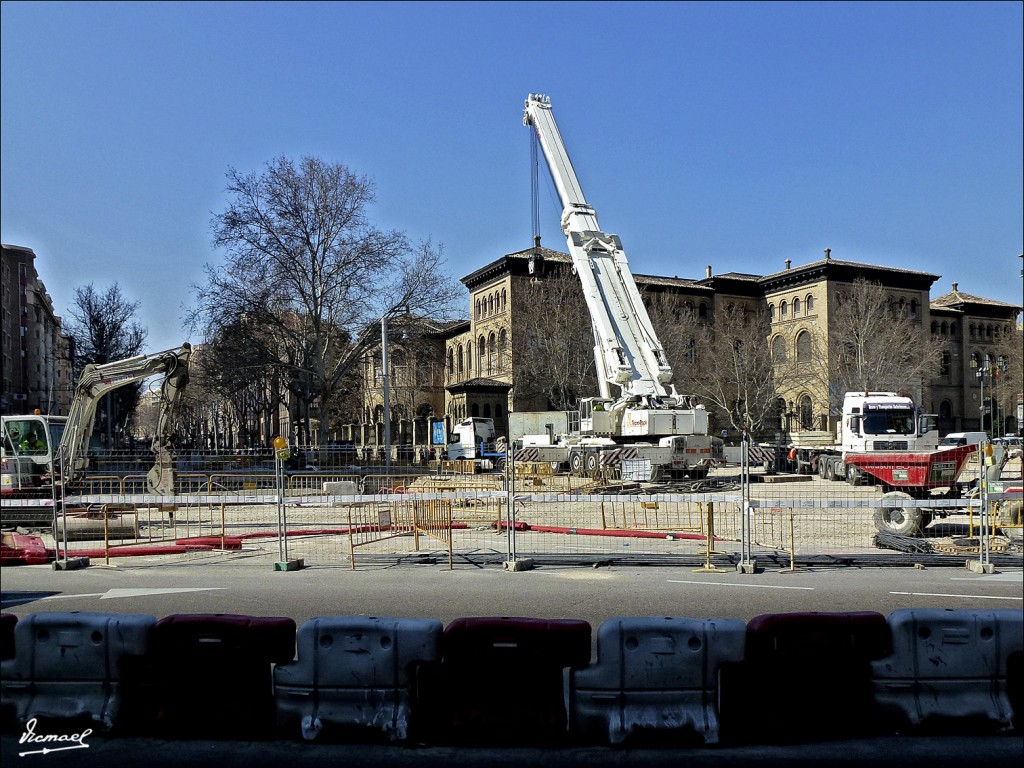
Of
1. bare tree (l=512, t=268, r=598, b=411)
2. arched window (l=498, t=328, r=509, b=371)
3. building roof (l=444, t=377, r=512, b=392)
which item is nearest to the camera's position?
bare tree (l=512, t=268, r=598, b=411)

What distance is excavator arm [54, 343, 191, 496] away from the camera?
63.4 feet

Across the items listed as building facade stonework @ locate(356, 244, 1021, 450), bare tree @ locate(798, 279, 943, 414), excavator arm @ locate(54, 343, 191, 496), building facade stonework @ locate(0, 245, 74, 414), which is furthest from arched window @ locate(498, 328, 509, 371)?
excavator arm @ locate(54, 343, 191, 496)

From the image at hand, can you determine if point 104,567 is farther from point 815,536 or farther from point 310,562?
point 815,536

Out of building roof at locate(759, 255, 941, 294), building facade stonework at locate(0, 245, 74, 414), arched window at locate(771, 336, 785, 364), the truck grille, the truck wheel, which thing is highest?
building roof at locate(759, 255, 941, 294)

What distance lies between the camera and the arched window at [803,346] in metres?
62.8

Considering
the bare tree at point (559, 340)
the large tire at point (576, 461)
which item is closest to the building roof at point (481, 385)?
the bare tree at point (559, 340)

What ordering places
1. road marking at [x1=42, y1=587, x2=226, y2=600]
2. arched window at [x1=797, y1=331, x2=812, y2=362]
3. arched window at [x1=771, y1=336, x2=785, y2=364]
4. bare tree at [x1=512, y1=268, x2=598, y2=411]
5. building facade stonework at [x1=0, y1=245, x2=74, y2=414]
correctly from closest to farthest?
road marking at [x1=42, y1=587, x2=226, y2=600]
building facade stonework at [x1=0, y1=245, x2=74, y2=414]
bare tree at [x1=512, y1=268, x2=598, y2=411]
arched window at [x1=797, y1=331, x2=812, y2=362]
arched window at [x1=771, y1=336, x2=785, y2=364]

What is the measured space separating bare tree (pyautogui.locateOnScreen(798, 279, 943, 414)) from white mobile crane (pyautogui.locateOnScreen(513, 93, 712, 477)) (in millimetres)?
25075

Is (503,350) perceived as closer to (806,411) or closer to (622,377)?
(806,411)

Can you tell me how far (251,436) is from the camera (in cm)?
6669

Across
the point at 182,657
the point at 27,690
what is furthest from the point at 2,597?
the point at 182,657

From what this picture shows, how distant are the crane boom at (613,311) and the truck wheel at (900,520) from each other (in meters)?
12.8

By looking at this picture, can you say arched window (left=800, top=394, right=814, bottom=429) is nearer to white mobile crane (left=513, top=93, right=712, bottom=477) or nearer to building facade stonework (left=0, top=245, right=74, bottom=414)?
white mobile crane (left=513, top=93, right=712, bottom=477)

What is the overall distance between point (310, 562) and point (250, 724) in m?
7.64
